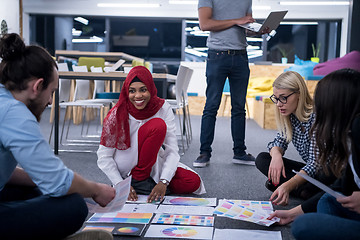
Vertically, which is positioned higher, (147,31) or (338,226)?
(147,31)

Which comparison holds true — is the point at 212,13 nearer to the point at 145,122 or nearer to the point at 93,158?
the point at 145,122

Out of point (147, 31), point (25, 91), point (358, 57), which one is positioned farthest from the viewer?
point (147, 31)

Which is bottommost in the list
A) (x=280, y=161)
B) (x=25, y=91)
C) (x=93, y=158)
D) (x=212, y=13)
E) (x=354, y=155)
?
(x=93, y=158)

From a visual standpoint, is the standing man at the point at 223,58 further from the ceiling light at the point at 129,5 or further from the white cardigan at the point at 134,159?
the ceiling light at the point at 129,5

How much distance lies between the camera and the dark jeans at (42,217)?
1.04 metres

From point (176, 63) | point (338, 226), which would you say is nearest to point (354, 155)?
point (338, 226)

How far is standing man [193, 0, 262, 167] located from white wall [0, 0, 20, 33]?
6.12 metres

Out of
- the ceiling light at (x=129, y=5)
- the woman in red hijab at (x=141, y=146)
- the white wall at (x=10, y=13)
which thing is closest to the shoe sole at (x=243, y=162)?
the woman in red hijab at (x=141, y=146)

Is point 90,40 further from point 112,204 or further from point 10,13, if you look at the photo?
point 112,204

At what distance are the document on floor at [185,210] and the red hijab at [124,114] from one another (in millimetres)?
395

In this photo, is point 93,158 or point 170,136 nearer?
point 170,136

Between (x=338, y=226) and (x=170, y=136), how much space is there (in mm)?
1165

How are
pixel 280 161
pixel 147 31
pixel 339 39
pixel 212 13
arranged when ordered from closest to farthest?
pixel 280 161, pixel 212 13, pixel 339 39, pixel 147 31

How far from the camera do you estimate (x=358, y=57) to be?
408 cm
